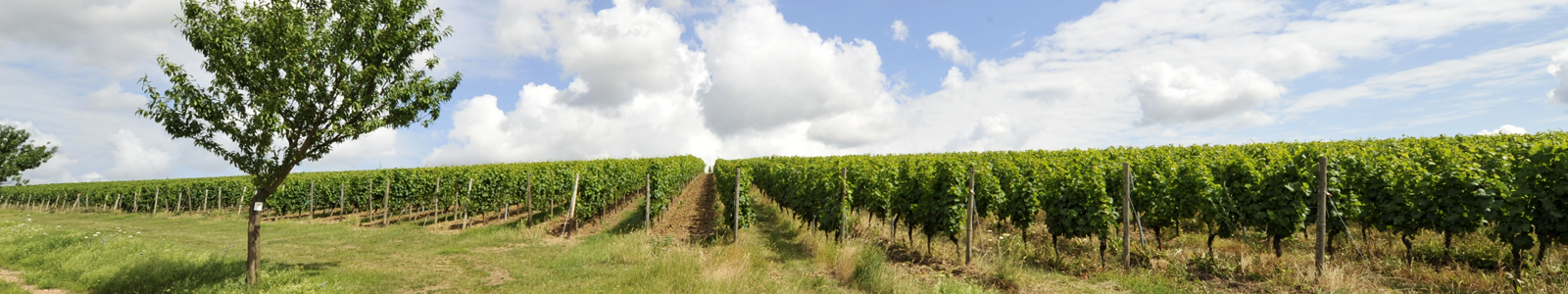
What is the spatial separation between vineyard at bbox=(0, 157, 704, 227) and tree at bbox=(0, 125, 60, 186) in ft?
63.2

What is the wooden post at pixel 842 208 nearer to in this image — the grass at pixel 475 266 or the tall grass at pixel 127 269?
the grass at pixel 475 266

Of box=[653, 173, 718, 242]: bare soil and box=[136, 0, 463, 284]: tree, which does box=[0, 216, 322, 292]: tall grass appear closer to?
box=[136, 0, 463, 284]: tree

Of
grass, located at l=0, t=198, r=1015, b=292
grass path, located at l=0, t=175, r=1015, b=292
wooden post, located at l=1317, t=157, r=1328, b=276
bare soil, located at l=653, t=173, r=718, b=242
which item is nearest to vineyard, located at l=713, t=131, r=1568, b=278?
wooden post, located at l=1317, t=157, r=1328, b=276

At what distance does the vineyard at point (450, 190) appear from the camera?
1997 cm

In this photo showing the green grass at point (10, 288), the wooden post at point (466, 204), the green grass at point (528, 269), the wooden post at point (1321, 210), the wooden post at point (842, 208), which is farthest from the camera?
the wooden post at point (466, 204)

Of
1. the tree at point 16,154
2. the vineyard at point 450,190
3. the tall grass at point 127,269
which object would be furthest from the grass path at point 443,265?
the tree at point 16,154

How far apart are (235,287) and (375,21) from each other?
13.9ft

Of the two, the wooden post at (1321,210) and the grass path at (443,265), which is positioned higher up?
the wooden post at (1321,210)

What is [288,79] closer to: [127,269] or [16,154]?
[127,269]

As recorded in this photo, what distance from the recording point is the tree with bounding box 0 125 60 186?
161 feet

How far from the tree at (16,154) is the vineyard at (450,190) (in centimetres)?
1927

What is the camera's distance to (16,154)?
50.2 meters

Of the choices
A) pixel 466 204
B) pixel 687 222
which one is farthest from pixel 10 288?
pixel 687 222

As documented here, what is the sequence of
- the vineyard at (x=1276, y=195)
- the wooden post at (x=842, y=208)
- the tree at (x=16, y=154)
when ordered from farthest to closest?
the tree at (x=16, y=154) → the wooden post at (x=842, y=208) → the vineyard at (x=1276, y=195)
